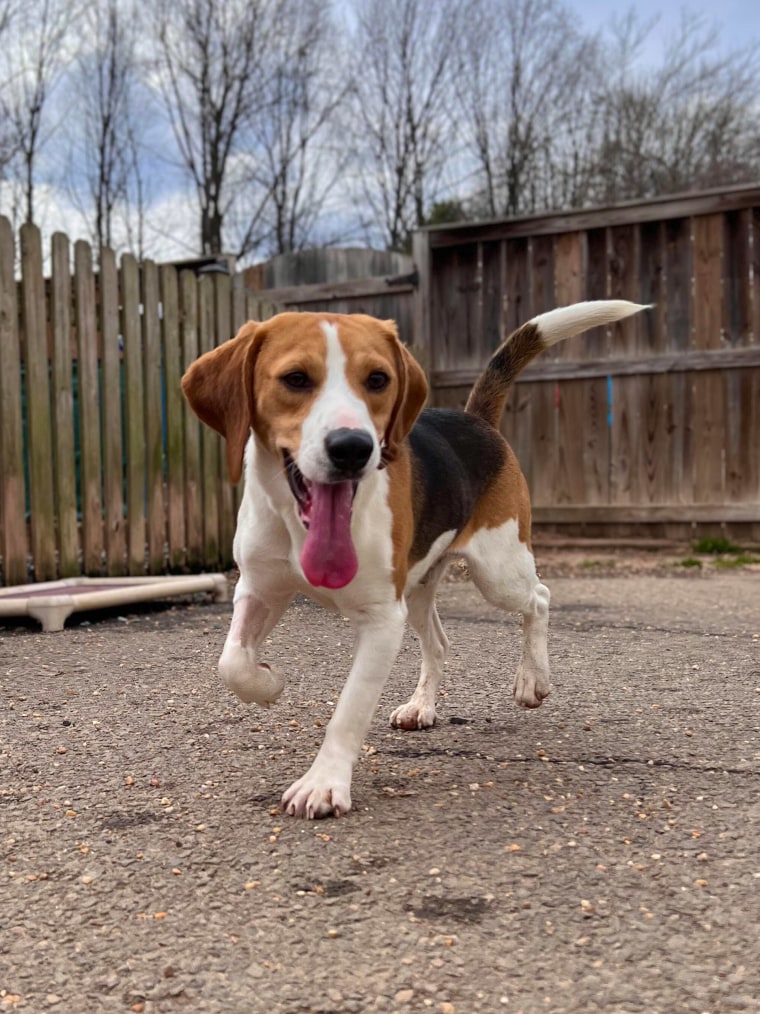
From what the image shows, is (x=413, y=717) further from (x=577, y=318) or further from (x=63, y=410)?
(x=63, y=410)

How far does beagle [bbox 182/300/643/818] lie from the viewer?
2611mm

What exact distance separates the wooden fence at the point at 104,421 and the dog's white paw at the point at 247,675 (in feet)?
10.4

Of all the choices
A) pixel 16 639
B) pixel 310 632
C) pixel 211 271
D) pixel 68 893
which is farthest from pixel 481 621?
pixel 211 271

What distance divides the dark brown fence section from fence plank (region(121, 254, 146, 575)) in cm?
357

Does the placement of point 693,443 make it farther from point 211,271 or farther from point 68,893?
point 68,893

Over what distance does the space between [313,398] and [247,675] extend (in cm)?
84

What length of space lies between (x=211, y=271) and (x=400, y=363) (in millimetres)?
5902

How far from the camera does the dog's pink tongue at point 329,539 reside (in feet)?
8.74

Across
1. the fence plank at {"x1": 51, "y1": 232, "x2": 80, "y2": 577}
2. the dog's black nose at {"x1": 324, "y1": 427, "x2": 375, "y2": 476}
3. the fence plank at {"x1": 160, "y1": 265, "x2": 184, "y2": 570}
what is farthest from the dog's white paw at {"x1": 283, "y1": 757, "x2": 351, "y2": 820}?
the fence plank at {"x1": 160, "y1": 265, "x2": 184, "y2": 570}

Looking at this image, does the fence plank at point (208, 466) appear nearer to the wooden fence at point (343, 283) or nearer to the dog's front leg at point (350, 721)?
the wooden fence at point (343, 283)

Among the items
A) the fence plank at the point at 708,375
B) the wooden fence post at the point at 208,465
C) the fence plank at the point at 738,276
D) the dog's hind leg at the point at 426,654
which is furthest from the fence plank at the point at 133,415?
the fence plank at the point at 738,276

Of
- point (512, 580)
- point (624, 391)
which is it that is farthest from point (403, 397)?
point (624, 391)

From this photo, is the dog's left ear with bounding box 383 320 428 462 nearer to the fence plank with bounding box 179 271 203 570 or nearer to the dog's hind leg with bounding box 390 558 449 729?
the dog's hind leg with bounding box 390 558 449 729

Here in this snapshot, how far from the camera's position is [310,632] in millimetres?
5188
